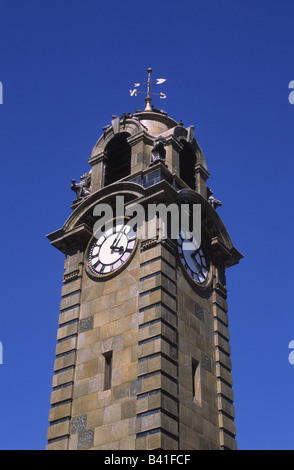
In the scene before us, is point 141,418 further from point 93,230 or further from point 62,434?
point 93,230

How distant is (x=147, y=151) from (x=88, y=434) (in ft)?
47.2

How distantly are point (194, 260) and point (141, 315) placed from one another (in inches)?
213

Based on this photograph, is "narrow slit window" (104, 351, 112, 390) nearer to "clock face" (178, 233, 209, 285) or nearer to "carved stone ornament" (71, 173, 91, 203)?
"clock face" (178, 233, 209, 285)

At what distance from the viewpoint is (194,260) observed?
117 ft

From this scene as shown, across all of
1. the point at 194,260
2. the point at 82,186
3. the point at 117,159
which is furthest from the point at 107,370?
the point at 117,159

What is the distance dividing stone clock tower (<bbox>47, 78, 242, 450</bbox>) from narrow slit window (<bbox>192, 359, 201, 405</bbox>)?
0.05 m

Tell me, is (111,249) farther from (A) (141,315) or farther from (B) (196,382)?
(B) (196,382)

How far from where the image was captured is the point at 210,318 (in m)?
35.2

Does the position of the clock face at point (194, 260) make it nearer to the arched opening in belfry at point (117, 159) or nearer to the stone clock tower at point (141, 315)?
the stone clock tower at point (141, 315)

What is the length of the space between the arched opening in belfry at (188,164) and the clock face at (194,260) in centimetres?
417

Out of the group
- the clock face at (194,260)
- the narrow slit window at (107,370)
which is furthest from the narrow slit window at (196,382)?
the clock face at (194,260)

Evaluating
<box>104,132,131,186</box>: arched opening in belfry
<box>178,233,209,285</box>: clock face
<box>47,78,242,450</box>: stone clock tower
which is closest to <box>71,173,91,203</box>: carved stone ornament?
<box>47,78,242,450</box>: stone clock tower
